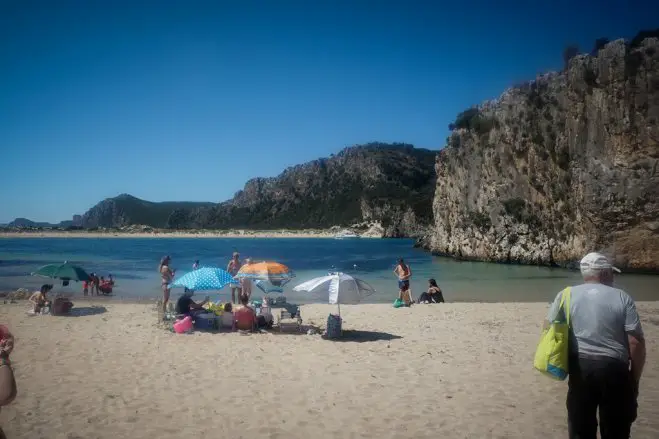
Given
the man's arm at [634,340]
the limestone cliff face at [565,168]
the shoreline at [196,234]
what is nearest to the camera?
the man's arm at [634,340]

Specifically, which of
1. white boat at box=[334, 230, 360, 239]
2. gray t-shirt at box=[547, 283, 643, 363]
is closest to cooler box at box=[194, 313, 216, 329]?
gray t-shirt at box=[547, 283, 643, 363]

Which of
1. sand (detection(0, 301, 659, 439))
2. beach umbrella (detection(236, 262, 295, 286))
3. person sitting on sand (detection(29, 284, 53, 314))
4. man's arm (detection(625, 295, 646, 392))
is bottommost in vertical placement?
sand (detection(0, 301, 659, 439))

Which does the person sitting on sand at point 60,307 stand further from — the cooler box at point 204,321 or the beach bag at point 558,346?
the beach bag at point 558,346

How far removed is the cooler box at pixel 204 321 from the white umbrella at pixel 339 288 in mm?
2677

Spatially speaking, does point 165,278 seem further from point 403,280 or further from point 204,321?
point 403,280

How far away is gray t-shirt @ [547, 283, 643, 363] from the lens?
12.5 ft

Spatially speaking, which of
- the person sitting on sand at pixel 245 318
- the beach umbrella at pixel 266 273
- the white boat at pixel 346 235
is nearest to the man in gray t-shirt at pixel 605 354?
the person sitting on sand at pixel 245 318

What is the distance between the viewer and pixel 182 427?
230 inches

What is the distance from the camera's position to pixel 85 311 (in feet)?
50.0

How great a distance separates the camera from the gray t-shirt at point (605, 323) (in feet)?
12.5

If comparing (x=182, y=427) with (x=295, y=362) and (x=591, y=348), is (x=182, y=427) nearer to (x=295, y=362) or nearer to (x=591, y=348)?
(x=295, y=362)

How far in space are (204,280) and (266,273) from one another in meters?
1.72

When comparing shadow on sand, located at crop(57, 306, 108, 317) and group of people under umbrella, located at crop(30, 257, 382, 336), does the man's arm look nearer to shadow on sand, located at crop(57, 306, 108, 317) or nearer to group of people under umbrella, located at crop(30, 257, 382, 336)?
group of people under umbrella, located at crop(30, 257, 382, 336)

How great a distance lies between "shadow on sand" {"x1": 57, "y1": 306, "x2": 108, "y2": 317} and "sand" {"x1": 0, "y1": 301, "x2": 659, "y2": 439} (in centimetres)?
185
